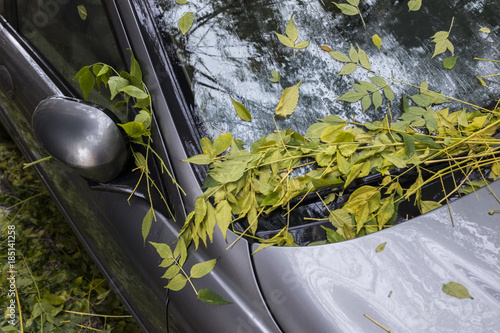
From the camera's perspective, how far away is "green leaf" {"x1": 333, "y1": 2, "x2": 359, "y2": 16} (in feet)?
5.27

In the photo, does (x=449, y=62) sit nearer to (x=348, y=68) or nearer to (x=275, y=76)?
(x=348, y=68)

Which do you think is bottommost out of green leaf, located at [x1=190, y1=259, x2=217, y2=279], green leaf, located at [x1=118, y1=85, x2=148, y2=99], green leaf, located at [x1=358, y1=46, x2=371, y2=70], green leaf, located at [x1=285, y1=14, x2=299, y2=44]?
green leaf, located at [x1=190, y1=259, x2=217, y2=279]

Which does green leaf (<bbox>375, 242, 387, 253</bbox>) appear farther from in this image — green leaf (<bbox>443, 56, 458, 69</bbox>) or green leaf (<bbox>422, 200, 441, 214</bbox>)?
green leaf (<bbox>443, 56, 458, 69</bbox>)

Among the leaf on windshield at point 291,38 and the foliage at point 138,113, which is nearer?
the foliage at point 138,113

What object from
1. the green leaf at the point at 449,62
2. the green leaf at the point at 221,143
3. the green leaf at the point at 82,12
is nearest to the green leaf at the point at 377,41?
the green leaf at the point at 449,62

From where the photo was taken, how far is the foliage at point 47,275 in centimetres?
226

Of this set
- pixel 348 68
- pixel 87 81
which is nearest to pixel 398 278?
pixel 348 68

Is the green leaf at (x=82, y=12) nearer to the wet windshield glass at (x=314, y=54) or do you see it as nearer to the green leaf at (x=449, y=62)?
the wet windshield glass at (x=314, y=54)

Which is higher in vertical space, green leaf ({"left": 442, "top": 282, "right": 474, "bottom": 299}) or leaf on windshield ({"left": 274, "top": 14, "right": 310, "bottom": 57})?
leaf on windshield ({"left": 274, "top": 14, "right": 310, "bottom": 57})

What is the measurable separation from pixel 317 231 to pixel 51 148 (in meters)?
0.83

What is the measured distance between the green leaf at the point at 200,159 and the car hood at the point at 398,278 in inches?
11.8

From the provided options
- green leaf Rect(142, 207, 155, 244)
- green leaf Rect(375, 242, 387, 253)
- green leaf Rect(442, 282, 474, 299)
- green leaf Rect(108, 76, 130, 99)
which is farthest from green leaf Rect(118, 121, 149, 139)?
green leaf Rect(442, 282, 474, 299)

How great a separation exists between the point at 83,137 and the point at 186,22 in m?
0.50

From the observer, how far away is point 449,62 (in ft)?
5.09
